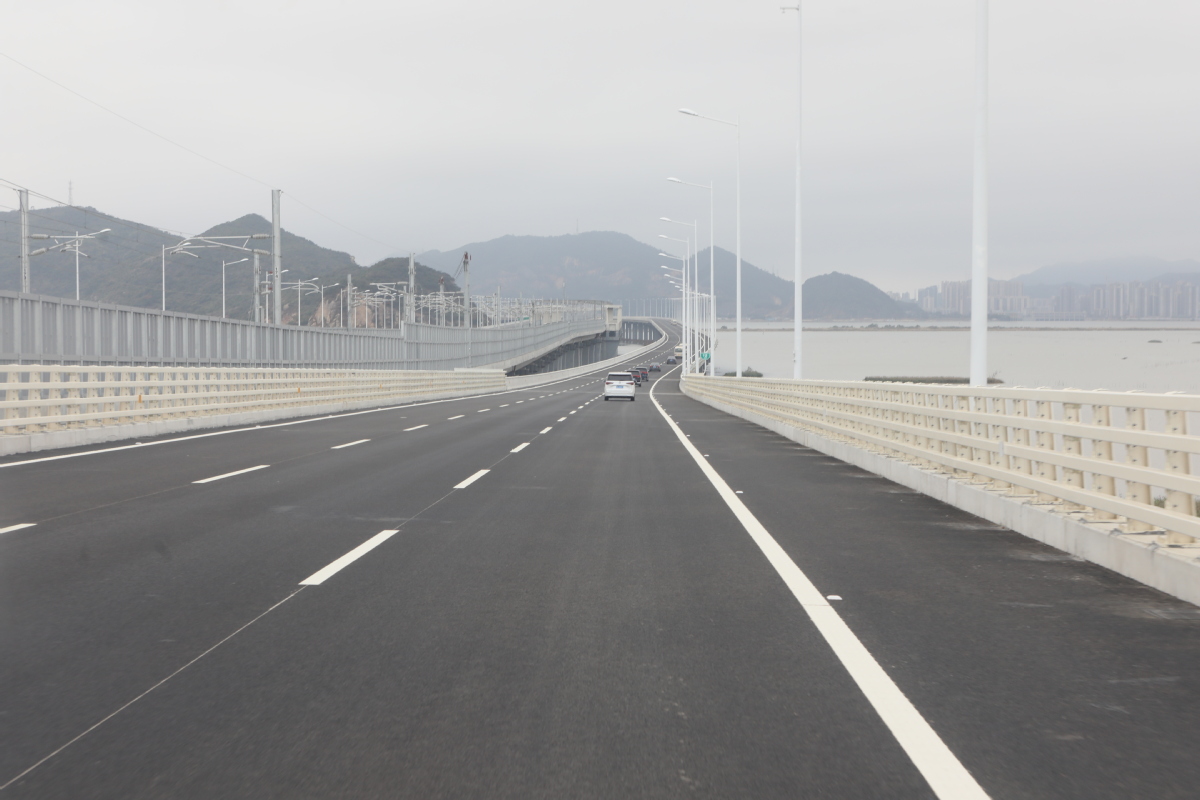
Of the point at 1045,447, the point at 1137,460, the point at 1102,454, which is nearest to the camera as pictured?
the point at 1137,460

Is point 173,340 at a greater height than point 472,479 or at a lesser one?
greater

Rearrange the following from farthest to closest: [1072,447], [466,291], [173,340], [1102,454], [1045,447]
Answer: [466,291]
[173,340]
[1045,447]
[1072,447]
[1102,454]

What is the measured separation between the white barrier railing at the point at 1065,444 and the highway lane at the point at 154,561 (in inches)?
228

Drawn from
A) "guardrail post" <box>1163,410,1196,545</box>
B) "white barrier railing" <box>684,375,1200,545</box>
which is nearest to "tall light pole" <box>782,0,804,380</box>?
"white barrier railing" <box>684,375,1200,545</box>

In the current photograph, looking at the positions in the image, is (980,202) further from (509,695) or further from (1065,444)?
(509,695)

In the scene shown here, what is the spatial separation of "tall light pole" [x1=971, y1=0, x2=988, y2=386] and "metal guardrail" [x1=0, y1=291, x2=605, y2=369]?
2128cm

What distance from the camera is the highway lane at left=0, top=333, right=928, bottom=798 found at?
362cm

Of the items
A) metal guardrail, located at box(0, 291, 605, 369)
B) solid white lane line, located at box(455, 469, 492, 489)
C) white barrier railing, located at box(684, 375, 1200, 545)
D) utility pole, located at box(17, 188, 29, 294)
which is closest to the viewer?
white barrier railing, located at box(684, 375, 1200, 545)

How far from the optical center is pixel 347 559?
765 centimetres

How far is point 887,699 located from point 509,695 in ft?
5.39

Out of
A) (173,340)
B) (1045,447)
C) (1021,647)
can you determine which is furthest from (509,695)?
(173,340)

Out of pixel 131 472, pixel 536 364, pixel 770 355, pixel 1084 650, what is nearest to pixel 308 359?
pixel 131 472

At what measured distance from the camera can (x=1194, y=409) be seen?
6.59m

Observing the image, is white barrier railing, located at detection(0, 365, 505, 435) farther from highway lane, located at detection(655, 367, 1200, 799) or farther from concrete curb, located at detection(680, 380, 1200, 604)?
concrete curb, located at detection(680, 380, 1200, 604)
